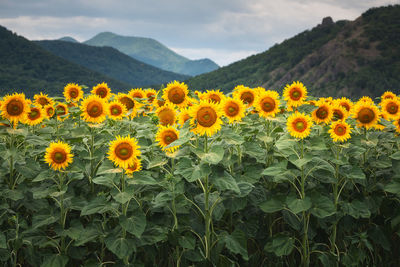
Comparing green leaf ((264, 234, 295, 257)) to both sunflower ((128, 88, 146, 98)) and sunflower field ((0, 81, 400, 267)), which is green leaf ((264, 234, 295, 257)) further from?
sunflower ((128, 88, 146, 98))

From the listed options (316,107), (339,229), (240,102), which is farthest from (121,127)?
(339,229)

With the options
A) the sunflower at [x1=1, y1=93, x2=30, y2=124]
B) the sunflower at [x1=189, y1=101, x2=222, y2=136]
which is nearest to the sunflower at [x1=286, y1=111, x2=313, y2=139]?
the sunflower at [x1=189, y1=101, x2=222, y2=136]

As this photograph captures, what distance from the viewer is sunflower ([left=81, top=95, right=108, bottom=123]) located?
4.45 m

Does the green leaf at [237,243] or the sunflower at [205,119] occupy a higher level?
the sunflower at [205,119]

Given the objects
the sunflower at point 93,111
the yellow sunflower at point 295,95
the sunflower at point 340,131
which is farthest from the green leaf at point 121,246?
the yellow sunflower at point 295,95

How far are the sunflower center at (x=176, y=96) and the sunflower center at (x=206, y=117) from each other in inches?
45.0

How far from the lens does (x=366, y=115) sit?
4566 mm

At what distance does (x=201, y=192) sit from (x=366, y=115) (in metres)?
2.28

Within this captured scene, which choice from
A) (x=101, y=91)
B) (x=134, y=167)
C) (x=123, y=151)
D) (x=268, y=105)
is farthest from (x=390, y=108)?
(x=101, y=91)

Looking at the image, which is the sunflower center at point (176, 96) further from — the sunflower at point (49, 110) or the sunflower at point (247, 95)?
the sunflower at point (49, 110)

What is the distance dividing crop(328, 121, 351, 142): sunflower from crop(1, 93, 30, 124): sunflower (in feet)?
11.8

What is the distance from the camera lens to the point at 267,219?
429 centimetres

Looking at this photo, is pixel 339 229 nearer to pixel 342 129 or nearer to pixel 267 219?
pixel 267 219

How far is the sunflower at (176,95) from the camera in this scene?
15.2 ft
